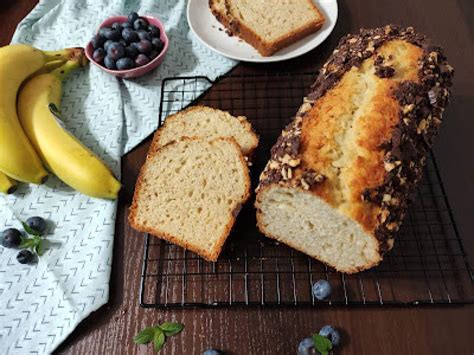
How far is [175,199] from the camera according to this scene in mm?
1732

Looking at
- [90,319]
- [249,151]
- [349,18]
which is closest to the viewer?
[90,319]

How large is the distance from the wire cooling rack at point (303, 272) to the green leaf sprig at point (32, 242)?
44 centimetres

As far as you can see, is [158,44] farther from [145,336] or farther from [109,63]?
[145,336]

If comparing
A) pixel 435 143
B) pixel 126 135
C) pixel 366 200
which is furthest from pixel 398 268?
pixel 126 135

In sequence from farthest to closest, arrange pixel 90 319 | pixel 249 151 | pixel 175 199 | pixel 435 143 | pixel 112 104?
pixel 112 104, pixel 435 143, pixel 249 151, pixel 175 199, pixel 90 319

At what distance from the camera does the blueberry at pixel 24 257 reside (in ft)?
5.57

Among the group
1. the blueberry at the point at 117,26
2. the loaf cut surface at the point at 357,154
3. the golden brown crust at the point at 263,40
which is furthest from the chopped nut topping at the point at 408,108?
the blueberry at the point at 117,26

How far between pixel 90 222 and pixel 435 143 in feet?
5.21

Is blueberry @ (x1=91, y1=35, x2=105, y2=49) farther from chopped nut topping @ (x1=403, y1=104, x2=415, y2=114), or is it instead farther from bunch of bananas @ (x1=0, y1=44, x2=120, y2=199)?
chopped nut topping @ (x1=403, y1=104, x2=415, y2=114)

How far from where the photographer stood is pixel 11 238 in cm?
172

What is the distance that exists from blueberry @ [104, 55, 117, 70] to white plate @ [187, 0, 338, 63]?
1.57ft

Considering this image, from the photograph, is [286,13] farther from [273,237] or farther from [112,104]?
[273,237]

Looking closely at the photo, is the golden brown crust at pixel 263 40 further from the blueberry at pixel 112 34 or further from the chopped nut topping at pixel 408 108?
the chopped nut topping at pixel 408 108

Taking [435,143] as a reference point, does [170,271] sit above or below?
above
